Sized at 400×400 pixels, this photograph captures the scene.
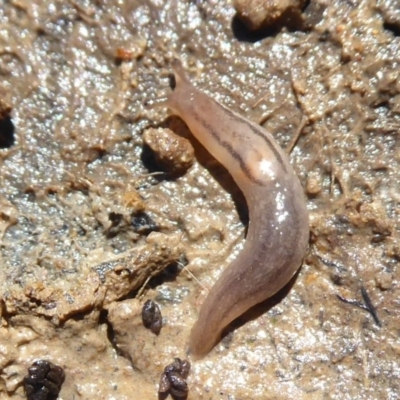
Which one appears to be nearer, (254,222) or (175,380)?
(175,380)

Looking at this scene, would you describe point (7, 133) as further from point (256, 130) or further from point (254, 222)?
point (254, 222)

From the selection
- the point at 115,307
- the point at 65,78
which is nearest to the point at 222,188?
the point at 115,307

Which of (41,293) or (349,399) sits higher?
(349,399)

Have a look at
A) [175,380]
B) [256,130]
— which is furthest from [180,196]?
[175,380]

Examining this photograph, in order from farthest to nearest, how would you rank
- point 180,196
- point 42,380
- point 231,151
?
point 180,196
point 231,151
point 42,380

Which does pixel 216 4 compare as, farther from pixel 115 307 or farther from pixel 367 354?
pixel 367 354

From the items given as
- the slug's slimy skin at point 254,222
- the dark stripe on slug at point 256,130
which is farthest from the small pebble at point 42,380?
the dark stripe on slug at point 256,130

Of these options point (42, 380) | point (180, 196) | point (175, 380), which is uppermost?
point (180, 196)

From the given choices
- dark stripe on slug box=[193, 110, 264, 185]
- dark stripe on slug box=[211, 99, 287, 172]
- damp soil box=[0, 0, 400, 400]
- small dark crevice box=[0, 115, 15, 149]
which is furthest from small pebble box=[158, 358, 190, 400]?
small dark crevice box=[0, 115, 15, 149]
